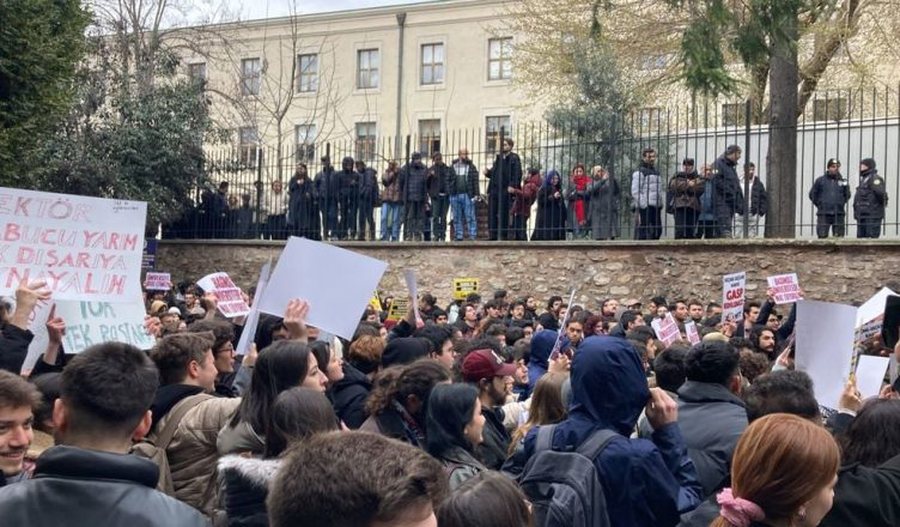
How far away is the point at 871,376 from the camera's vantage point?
765cm

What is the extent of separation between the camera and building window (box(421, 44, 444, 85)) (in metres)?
44.9

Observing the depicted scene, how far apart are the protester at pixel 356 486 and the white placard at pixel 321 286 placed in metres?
5.02

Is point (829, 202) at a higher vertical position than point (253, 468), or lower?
higher

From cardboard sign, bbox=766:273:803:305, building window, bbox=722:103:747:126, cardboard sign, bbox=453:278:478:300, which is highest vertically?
building window, bbox=722:103:747:126

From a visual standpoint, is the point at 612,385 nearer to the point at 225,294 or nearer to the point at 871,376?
the point at 871,376

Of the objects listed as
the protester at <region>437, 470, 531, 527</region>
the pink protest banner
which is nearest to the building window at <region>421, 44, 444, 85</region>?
the pink protest banner

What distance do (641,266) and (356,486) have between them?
1636cm

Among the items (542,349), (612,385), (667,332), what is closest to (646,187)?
(667,332)

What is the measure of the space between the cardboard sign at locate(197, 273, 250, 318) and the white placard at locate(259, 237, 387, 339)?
185 cm

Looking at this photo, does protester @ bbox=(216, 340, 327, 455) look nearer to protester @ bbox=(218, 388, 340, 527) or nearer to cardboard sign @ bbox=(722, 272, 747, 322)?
protester @ bbox=(218, 388, 340, 527)

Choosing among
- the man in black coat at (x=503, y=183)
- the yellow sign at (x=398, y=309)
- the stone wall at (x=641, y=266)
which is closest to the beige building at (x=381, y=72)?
the stone wall at (x=641, y=266)

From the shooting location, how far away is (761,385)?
5602 mm

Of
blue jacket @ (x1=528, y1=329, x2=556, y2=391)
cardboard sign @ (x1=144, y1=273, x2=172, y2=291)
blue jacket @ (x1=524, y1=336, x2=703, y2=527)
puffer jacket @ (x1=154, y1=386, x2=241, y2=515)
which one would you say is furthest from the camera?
cardboard sign @ (x1=144, y1=273, x2=172, y2=291)

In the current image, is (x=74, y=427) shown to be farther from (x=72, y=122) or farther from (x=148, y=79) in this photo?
(x=148, y=79)
